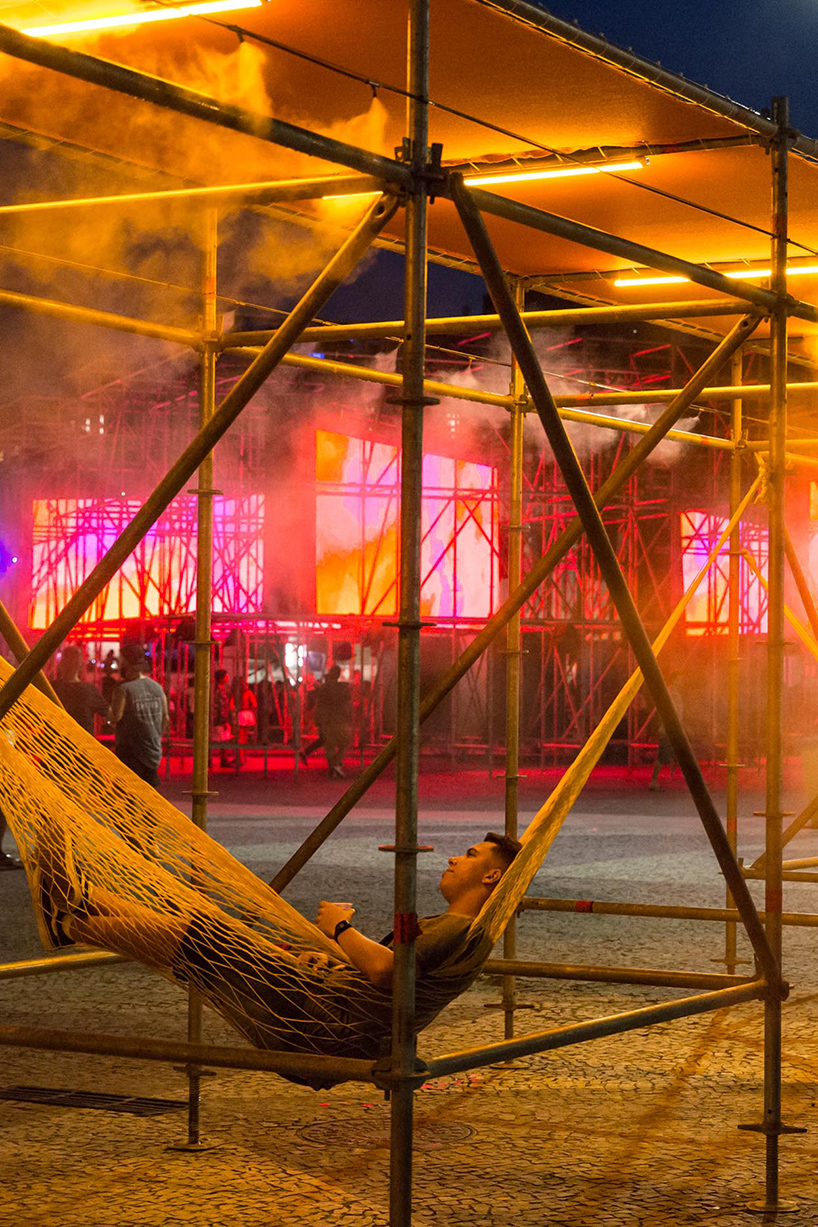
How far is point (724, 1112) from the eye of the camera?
5258mm

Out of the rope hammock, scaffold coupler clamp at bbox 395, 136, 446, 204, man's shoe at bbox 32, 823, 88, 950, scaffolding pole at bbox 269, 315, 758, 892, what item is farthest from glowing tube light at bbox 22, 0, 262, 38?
man's shoe at bbox 32, 823, 88, 950

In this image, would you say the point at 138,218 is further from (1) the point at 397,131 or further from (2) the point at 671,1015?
(2) the point at 671,1015

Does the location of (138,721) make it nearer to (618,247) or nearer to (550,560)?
(550,560)

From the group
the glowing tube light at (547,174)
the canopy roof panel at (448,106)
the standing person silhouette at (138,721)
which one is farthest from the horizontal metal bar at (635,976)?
the standing person silhouette at (138,721)

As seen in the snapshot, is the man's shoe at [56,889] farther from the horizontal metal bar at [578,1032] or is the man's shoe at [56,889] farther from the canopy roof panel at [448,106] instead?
the canopy roof panel at [448,106]

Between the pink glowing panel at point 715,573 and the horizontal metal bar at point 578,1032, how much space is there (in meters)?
19.8

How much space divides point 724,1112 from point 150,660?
20.2 meters

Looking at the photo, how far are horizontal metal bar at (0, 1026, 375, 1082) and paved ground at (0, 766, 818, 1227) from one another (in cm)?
104

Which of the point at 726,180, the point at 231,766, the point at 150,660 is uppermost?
the point at 726,180

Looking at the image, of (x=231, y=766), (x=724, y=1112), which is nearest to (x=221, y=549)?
(x=231, y=766)

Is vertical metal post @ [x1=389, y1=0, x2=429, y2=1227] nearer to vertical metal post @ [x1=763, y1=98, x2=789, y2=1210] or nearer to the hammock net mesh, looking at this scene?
the hammock net mesh

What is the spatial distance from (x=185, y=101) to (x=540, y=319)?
216 cm

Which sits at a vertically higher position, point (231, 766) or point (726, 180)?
point (726, 180)

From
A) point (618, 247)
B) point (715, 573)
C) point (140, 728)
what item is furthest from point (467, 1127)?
point (715, 573)
